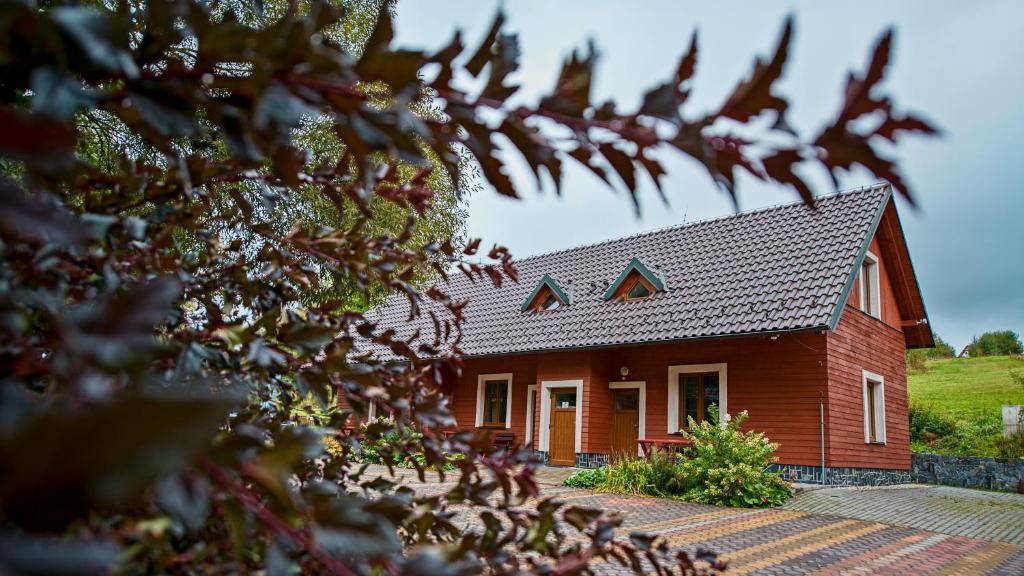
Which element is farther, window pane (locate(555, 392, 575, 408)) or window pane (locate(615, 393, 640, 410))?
window pane (locate(555, 392, 575, 408))

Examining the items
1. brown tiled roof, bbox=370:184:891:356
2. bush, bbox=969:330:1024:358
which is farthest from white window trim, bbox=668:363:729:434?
bush, bbox=969:330:1024:358

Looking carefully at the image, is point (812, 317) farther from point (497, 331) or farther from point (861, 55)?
point (861, 55)

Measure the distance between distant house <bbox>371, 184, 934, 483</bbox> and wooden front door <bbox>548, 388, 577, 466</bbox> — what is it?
Result: 1.3 inches

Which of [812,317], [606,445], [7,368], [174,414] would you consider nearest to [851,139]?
[174,414]

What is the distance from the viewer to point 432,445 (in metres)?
1.29

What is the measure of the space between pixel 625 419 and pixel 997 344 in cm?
4558

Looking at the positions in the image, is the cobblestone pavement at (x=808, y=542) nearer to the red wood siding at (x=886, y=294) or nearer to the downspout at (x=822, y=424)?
the downspout at (x=822, y=424)

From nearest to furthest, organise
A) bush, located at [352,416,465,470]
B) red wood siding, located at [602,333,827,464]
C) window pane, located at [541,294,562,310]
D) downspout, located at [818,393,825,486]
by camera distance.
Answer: bush, located at [352,416,465,470] < downspout, located at [818,393,825,486] < red wood siding, located at [602,333,827,464] < window pane, located at [541,294,562,310]

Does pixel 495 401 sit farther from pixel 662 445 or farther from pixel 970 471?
pixel 970 471

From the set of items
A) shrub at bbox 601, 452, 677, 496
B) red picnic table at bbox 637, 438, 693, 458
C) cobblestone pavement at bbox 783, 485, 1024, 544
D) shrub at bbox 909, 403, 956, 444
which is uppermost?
shrub at bbox 909, 403, 956, 444

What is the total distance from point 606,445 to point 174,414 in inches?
581

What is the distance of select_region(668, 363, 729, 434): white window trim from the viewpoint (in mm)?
13047

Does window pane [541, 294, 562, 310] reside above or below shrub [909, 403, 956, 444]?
above

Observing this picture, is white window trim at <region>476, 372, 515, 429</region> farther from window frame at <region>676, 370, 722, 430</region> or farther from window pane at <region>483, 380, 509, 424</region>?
window frame at <region>676, 370, 722, 430</region>
